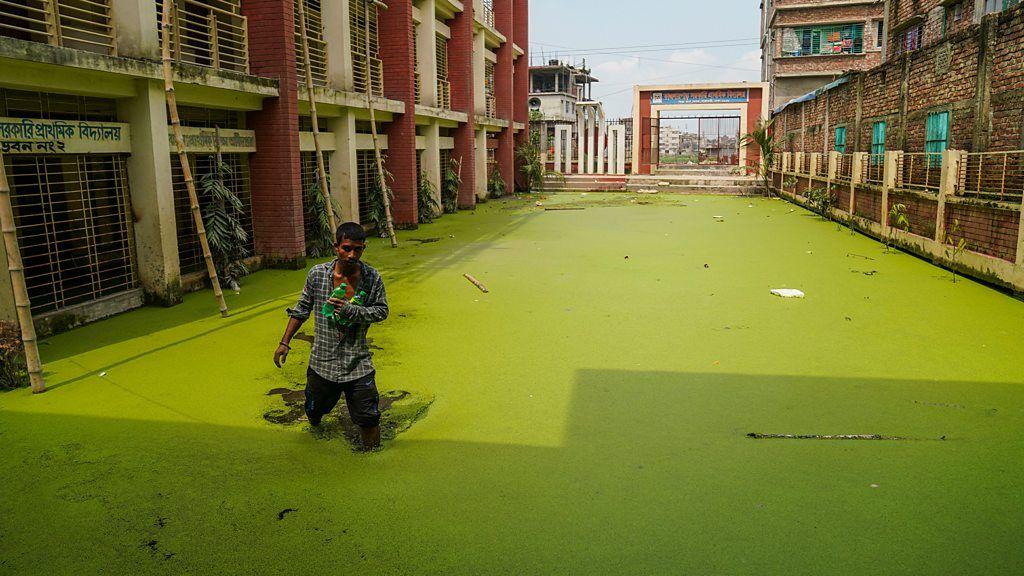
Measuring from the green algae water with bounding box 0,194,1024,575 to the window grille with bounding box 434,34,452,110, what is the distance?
11491 mm

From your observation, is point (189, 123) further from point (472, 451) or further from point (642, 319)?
point (472, 451)

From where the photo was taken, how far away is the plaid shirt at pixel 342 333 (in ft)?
13.1

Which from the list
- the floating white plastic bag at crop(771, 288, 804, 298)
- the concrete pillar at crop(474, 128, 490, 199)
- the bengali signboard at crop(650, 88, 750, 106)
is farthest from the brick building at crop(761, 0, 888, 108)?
the floating white plastic bag at crop(771, 288, 804, 298)

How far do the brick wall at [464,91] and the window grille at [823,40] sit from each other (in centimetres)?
1829

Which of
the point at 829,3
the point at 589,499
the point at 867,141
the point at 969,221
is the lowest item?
the point at 589,499

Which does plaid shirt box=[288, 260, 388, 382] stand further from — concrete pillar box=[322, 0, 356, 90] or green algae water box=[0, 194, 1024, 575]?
concrete pillar box=[322, 0, 356, 90]

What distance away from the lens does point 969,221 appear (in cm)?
912

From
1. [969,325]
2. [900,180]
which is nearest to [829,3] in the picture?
[900,180]

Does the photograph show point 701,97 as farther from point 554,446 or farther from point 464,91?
point 554,446

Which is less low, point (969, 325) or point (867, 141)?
point (867, 141)

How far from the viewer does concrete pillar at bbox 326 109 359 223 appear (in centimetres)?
1238

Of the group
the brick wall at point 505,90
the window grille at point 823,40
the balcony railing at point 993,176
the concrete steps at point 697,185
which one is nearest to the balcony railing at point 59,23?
the balcony railing at point 993,176

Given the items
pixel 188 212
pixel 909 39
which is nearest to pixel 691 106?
pixel 909 39

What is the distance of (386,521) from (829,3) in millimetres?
33143
